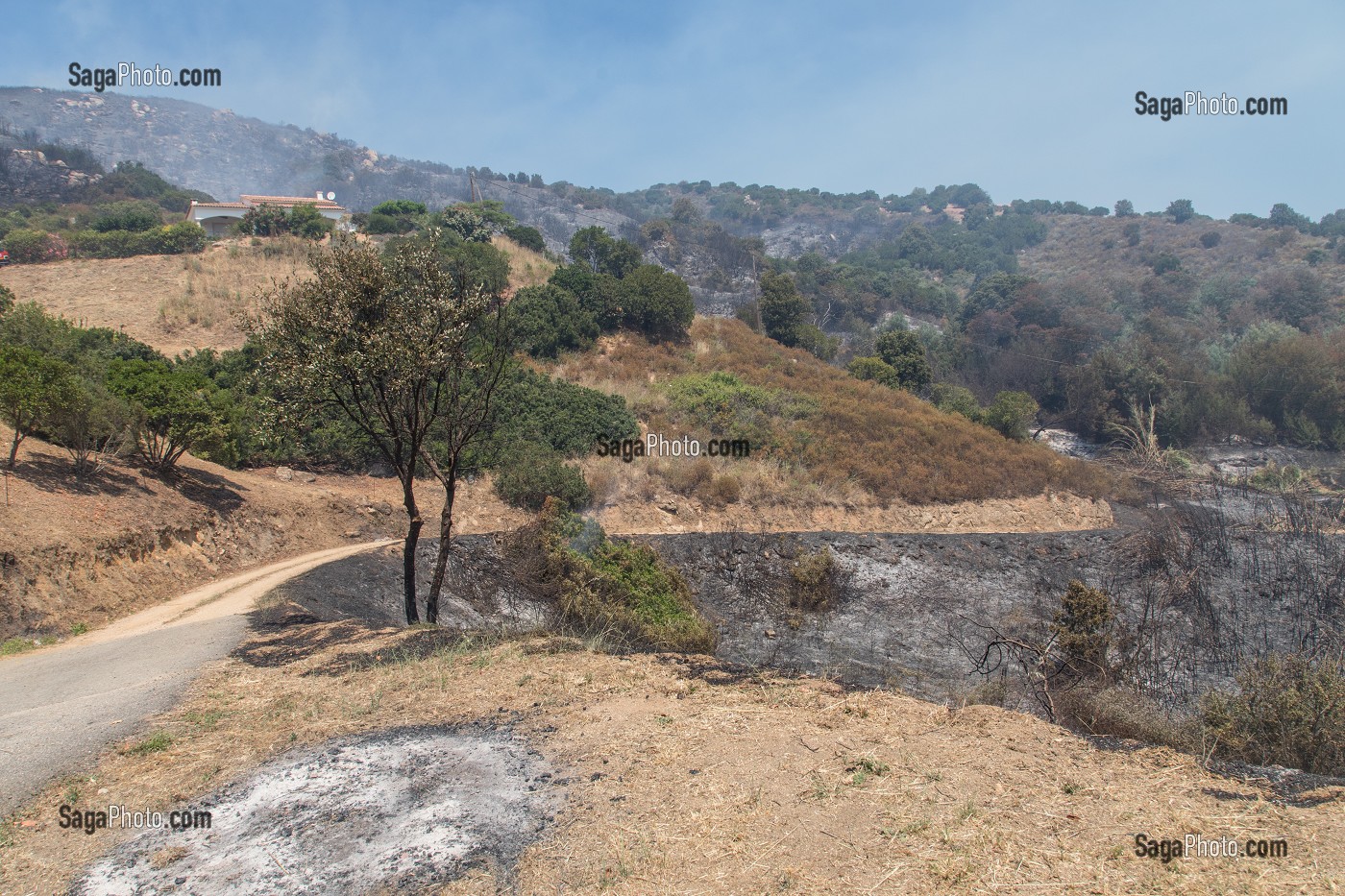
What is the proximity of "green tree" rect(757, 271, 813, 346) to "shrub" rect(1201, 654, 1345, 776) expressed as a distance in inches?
1558

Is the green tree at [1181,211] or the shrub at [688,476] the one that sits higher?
the green tree at [1181,211]

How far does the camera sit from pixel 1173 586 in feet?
50.0

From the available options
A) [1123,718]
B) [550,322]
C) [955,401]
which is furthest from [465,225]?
[1123,718]

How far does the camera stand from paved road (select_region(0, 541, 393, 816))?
6262 mm

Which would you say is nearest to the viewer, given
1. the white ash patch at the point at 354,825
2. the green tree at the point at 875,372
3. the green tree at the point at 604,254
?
the white ash patch at the point at 354,825

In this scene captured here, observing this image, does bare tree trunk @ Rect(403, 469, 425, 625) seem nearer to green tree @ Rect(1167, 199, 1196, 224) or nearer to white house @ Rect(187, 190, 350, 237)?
white house @ Rect(187, 190, 350, 237)

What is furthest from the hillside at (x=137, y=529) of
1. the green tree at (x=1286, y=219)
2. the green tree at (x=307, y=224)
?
the green tree at (x=1286, y=219)

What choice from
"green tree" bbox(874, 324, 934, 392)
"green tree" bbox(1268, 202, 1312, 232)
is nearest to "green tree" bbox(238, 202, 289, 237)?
"green tree" bbox(874, 324, 934, 392)

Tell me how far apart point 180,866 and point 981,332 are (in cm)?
6552

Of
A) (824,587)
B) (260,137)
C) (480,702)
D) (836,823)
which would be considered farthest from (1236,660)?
(260,137)

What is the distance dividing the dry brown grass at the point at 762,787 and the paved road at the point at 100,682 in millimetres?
413

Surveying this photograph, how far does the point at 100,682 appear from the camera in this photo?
8562 mm

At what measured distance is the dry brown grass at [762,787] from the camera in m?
4.34

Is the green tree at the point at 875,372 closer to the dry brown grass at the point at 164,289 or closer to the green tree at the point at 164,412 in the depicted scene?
the dry brown grass at the point at 164,289
